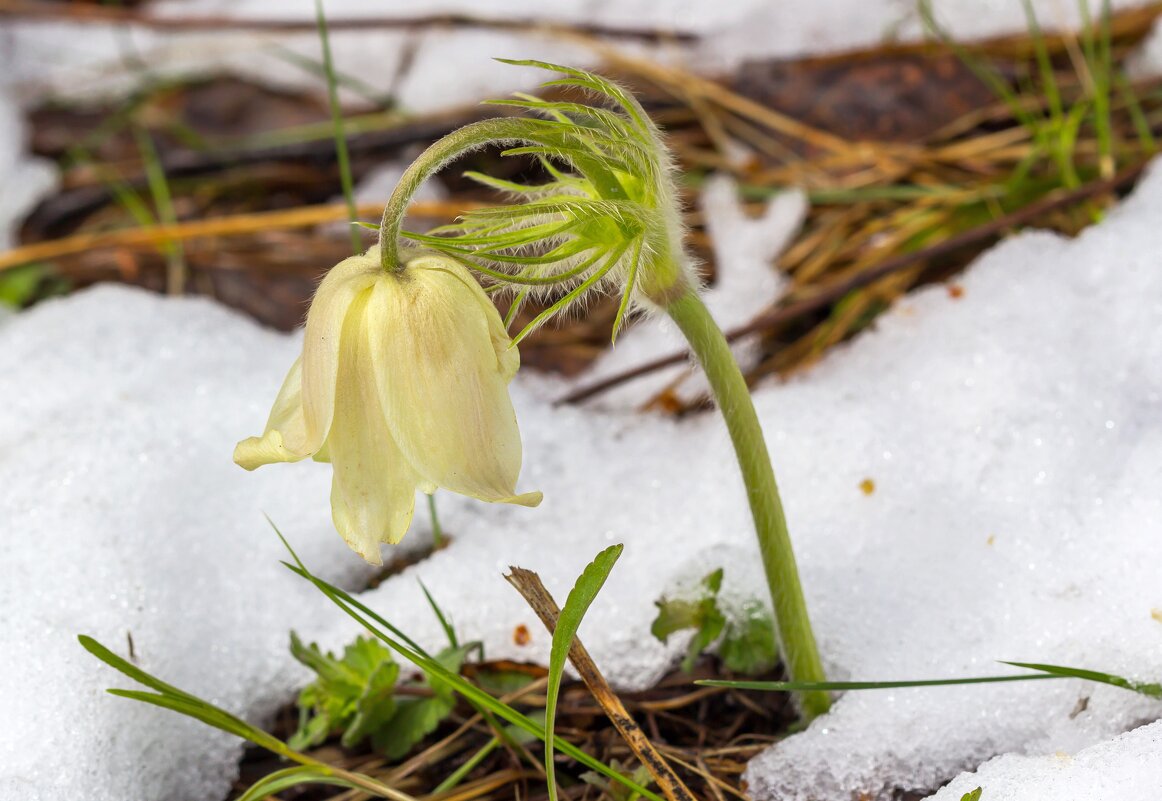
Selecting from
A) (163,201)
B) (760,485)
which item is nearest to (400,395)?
(760,485)

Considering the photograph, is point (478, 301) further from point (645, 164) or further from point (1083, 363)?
point (1083, 363)

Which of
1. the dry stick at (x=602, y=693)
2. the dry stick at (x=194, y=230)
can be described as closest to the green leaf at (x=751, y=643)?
the dry stick at (x=602, y=693)

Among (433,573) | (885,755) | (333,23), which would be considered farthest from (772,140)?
(885,755)

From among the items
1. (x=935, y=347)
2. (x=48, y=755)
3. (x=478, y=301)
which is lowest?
(x=48, y=755)

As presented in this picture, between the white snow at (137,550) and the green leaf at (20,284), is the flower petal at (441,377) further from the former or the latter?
the green leaf at (20,284)

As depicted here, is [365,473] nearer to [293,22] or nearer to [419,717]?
[419,717]

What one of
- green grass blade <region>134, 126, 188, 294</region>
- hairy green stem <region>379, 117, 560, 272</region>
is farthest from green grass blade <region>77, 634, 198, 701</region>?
green grass blade <region>134, 126, 188, 294</region>
